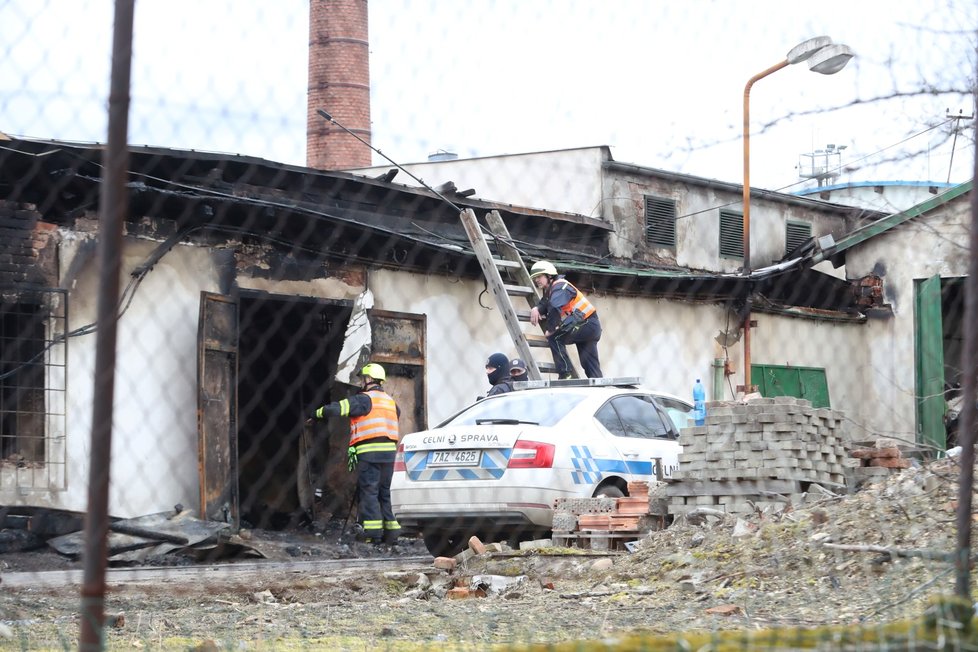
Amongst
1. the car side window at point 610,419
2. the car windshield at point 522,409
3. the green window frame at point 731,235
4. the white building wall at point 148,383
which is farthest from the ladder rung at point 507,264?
the green window frame at point 731,235

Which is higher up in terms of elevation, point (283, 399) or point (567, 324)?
point (567, 324)

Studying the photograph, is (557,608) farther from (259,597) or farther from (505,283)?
(505,283)

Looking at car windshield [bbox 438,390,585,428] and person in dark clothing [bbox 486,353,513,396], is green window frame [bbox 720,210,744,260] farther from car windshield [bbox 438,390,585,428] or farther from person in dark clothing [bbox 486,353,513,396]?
car windshield [bbox 438,390,585,428]

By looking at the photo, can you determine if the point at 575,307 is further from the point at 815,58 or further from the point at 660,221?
the point at 660,221

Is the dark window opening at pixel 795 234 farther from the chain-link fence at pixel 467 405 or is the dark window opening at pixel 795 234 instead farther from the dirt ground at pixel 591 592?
the dirt ground at pixel 591 592

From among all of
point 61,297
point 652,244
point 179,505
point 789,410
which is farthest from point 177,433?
point 652,244

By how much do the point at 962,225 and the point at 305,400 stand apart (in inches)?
506

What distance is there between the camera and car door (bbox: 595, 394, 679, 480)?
36.7ft

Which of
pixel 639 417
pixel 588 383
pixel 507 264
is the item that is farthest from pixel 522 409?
pixel 507 264

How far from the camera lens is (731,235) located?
2380 centimetres

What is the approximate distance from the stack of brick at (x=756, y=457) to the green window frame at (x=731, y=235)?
44.5 feet

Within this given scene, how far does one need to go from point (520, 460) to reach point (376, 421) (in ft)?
12.6

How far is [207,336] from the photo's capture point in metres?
14.5

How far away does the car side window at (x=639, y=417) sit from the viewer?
37.3ft
